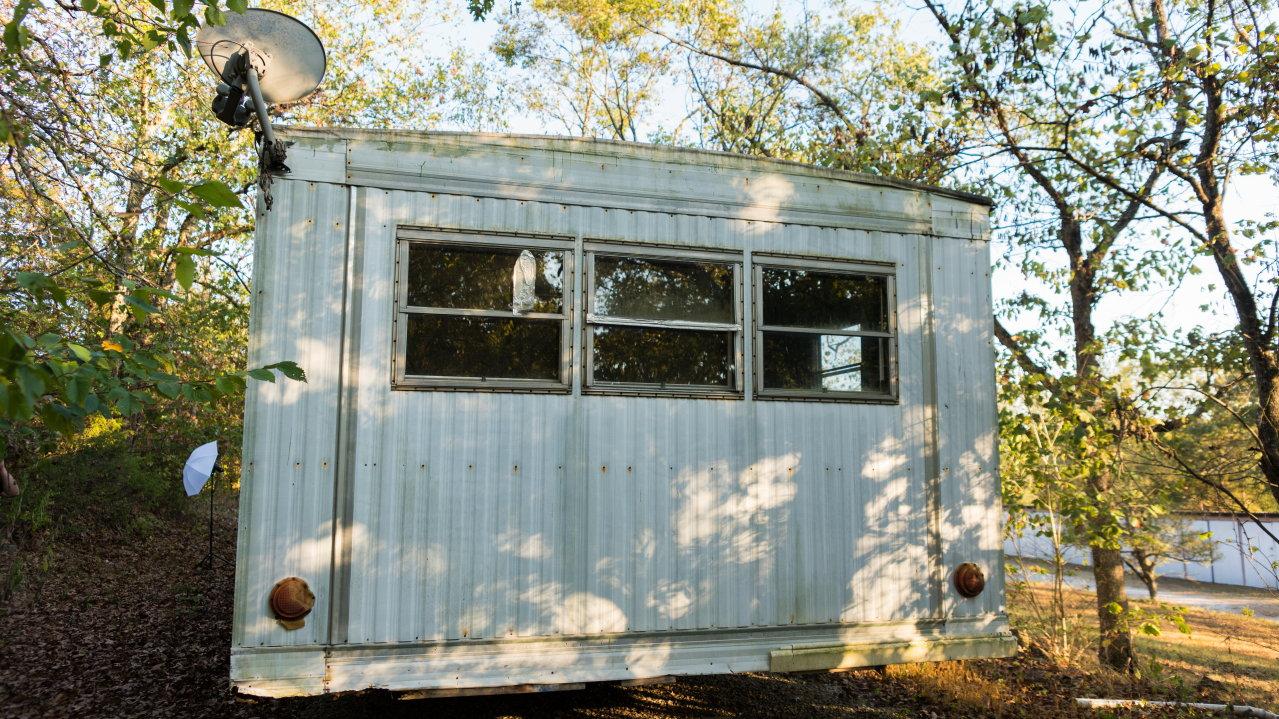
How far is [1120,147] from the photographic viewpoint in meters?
8.42

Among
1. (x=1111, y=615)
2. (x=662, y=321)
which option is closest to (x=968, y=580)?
(x=662, y=321)

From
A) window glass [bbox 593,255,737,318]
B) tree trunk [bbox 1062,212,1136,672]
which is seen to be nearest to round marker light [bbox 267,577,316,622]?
window glass [bbox 593,255,737,318]

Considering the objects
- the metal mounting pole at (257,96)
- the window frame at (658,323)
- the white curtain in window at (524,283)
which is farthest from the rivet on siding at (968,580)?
the metal mounting pole at (257,96)

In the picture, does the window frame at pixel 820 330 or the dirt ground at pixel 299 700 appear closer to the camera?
the window frame at pixel 820 330

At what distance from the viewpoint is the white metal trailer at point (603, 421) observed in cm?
355

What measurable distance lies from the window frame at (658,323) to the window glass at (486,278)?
0.15 meters

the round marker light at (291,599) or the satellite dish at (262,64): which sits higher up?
the satellite dish at (262,64)

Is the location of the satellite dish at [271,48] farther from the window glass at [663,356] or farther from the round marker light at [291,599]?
the round marker light at [291,599]

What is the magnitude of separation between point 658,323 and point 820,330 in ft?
2.89

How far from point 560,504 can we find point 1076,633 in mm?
5994

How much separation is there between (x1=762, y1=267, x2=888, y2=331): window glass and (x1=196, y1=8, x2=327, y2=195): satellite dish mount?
235 cm

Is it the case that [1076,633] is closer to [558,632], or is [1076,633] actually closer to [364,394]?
[558,632]

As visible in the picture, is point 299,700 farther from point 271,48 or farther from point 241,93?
point 271,48

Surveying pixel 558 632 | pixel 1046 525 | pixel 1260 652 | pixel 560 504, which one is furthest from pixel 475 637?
pixel 1260 652
